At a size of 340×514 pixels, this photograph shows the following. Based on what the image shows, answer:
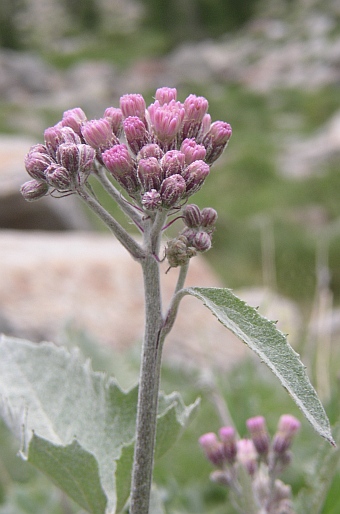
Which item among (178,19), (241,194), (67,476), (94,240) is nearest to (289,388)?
(67,476)

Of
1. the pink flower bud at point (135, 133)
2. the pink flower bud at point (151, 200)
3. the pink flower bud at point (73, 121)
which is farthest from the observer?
the pink flower bud at point (73, 121)

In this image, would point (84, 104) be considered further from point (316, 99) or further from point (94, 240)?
point (94, 240)

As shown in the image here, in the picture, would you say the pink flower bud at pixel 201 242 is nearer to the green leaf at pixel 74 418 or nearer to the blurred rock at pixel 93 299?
the green leaf at pixel 74 418

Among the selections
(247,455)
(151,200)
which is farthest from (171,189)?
(247,455)

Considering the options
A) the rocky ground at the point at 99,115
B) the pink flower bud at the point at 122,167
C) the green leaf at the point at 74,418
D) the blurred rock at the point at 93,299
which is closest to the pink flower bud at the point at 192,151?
the pink flower bud at the point at 122,167

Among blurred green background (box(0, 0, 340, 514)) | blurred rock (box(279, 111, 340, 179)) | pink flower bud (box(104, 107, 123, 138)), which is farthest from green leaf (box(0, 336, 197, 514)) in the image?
blurred rock (box(279, 111, 340, 179))

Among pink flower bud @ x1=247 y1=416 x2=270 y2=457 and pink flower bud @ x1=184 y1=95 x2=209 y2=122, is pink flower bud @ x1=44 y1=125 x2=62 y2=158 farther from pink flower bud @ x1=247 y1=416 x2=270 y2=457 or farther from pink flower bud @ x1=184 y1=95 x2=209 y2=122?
pink flower bud @ x1=247 y1=416 x2=270 y2=457

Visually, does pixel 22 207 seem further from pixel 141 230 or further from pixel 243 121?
pixel 243 121
